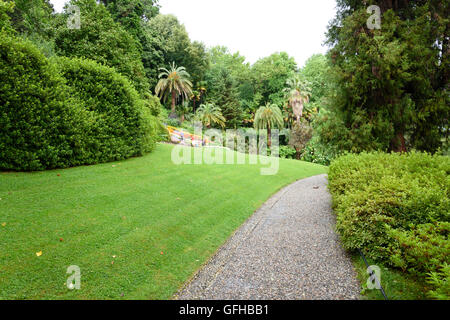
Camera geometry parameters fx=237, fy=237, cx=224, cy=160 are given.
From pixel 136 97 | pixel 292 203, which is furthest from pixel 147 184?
pixel 292 203

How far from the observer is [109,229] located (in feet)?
16.4

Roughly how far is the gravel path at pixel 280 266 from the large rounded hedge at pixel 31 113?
5.73m

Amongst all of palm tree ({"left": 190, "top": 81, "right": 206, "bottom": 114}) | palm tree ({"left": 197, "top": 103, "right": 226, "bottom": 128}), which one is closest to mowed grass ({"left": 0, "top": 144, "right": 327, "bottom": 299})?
palm tree ({"left": 197, "top": 103, "right": 226, "bottom": 128})

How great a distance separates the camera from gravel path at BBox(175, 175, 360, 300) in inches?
147

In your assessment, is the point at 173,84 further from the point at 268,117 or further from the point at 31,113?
the point at 31,113

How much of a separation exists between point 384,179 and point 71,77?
33.2ft

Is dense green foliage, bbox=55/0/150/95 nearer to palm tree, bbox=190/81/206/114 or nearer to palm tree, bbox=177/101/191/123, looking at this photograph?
palm tree, bbox=177/101/191/123

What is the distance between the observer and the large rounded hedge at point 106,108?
27.2 ft

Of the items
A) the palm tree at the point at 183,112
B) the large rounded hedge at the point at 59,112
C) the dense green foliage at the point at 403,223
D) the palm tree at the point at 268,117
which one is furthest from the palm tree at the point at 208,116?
the dense green foliage at the point at 403,223

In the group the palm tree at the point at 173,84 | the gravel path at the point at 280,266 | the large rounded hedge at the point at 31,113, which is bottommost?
the gravel path at the point at 280,266

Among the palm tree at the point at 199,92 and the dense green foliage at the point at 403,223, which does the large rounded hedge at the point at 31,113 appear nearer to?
the dense green foliage at the point at 403,223

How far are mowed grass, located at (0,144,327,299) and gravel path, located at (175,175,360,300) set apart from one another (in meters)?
0.36

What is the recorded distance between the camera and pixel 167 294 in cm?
372

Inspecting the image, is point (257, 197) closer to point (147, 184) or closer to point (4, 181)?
point (147, 184)
